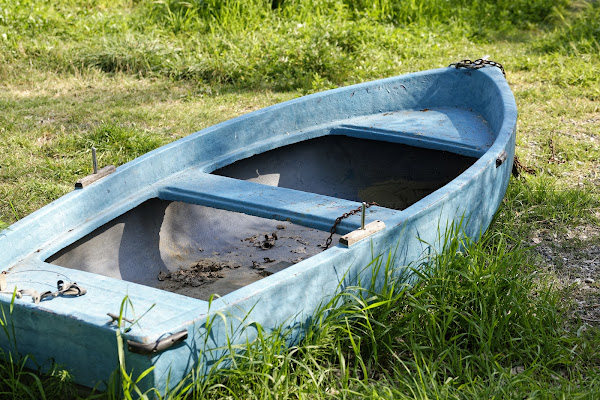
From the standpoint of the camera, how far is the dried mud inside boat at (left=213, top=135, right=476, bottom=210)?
4.06 m

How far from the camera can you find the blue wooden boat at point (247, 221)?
2227 mm

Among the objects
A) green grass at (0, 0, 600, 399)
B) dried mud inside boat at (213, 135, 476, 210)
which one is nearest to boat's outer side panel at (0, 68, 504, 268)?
dried mud inside boat at (213, 135, 476, 210)

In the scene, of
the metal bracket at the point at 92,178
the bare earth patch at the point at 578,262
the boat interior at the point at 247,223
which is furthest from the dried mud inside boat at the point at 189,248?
the bare earth patch at the point at 578,262

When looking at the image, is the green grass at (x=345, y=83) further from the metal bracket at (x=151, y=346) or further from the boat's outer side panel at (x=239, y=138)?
the boat's outer side panel at (x=239, y=138)

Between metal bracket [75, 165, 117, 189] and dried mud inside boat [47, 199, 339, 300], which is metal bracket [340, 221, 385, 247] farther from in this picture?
metal bracket [75, 165, 117, 189]

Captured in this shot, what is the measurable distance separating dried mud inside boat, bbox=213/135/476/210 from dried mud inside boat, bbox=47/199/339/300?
475mm

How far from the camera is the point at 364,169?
4242 mm

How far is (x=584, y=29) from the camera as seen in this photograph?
7.20 m

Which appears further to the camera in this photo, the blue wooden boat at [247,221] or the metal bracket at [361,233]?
the metal bracket at [361,233]

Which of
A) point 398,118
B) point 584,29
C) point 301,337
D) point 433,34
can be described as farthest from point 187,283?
point 584,29

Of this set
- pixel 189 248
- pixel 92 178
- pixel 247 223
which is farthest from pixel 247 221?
pixel 92 178

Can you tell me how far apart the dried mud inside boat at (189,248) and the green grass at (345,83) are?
0.66 meters

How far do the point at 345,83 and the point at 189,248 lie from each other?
3199 mm

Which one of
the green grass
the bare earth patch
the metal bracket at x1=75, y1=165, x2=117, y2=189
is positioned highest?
the metal bracket at x1=75, y1=165, x2=117, y2=189
